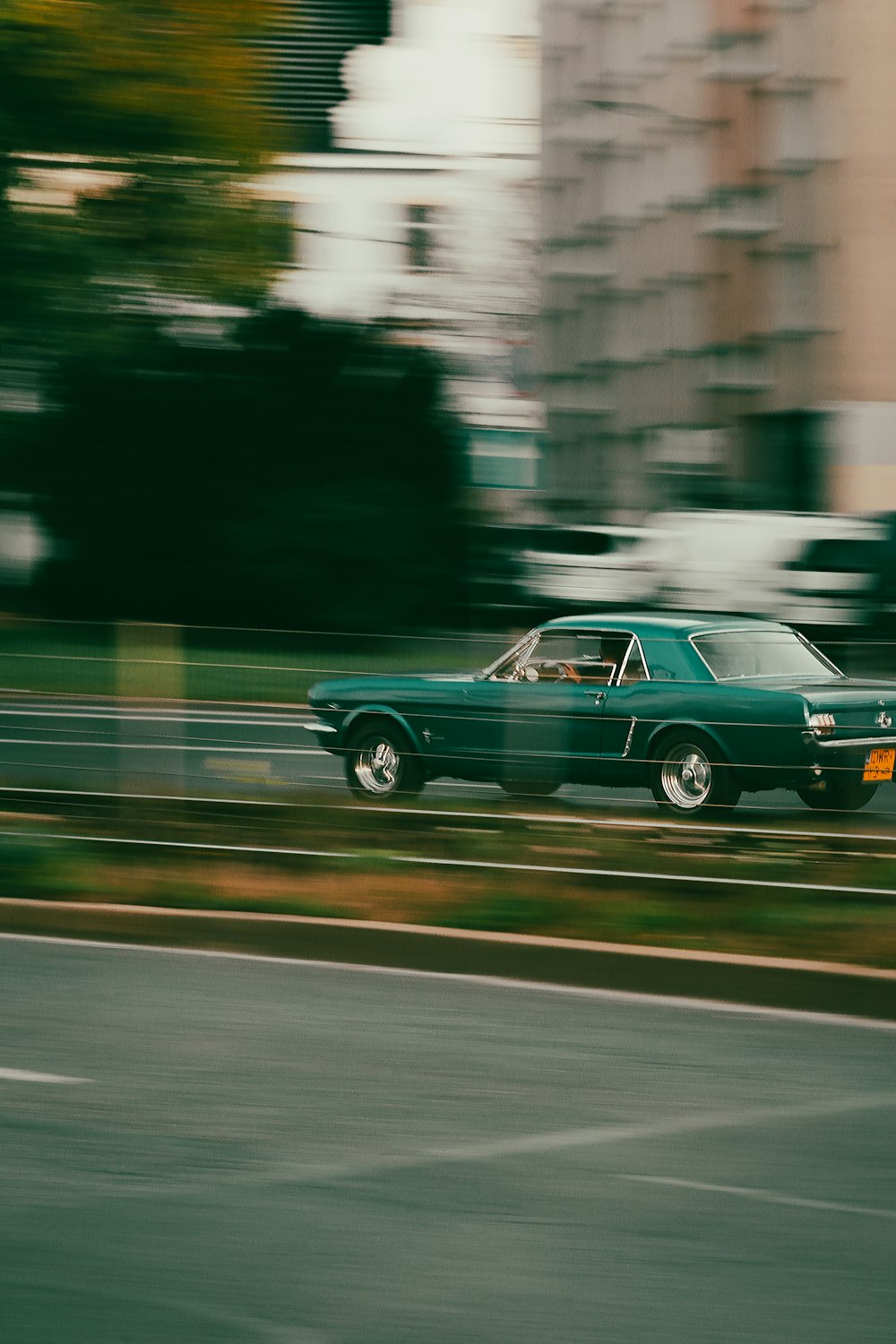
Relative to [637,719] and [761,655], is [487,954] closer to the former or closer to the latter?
[637,719]

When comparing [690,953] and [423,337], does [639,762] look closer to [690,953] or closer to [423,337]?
[690,953]

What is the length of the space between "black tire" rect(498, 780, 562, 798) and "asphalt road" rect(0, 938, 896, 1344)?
7.68 ft

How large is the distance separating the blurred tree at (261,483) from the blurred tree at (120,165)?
6075 mm

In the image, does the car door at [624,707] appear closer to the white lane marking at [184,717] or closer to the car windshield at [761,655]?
the car windshield at [761,655]

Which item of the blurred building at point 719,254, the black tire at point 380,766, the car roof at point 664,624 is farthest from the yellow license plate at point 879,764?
the blurred building at point 719,254

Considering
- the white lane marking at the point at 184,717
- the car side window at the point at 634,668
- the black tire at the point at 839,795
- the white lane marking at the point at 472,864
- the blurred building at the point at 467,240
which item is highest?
the blurred building at the point at 467,240

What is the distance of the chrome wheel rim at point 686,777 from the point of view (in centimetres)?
1059

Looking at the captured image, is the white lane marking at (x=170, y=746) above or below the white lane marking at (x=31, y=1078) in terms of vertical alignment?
above

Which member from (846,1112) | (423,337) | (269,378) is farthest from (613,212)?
(846,1112)

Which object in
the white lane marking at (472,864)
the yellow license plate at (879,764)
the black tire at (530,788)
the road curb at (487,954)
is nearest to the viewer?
the road curb at (487,954)

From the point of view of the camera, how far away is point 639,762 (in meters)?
10.9

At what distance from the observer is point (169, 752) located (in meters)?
11.6

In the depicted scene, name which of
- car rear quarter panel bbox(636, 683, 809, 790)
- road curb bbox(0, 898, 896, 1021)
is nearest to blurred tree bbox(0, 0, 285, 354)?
car rear quarter panel bbox(636, 683, 809, 790)

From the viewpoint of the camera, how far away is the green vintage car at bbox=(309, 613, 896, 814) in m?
10.6
